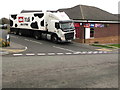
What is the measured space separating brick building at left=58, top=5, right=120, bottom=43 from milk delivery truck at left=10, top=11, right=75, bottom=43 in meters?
5.31

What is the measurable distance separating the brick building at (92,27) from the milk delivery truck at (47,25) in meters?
5.31

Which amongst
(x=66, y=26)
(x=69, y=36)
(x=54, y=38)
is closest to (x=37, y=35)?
(x=54, y=38)

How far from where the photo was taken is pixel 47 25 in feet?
79.5

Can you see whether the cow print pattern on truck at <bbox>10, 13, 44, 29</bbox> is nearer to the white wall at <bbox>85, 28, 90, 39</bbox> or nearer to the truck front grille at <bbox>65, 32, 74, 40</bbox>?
the truck front grille at <bbox>65, 32, 74, 40</bbox>

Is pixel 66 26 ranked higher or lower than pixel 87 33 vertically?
higher

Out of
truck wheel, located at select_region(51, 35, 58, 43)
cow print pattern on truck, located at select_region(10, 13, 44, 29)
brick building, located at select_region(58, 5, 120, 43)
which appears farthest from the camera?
brick building, located at select_region(58, 5, 120, 43)

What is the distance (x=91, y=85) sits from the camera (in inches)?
300

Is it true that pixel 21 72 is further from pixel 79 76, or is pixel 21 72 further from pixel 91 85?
pixel 91 85

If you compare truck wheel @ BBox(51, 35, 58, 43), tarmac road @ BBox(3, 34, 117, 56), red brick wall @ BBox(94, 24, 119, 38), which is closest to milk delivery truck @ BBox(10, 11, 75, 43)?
truck wheel @ BBox(51, 35, 58, 43)

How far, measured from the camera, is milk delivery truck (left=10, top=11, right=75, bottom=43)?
22562 mm

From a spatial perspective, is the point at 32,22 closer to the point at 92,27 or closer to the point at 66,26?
the point at 66,26

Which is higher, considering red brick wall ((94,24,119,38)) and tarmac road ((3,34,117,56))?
red brick wall ((94,24,119,38))

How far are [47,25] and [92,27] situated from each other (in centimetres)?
909

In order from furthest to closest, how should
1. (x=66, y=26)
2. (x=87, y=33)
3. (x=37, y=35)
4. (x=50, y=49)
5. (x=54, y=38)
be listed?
(x=87, y=33)
(x=37, y=35)
(x=54, y=38)
(x=66, y=26)
(x=50, y=49)
